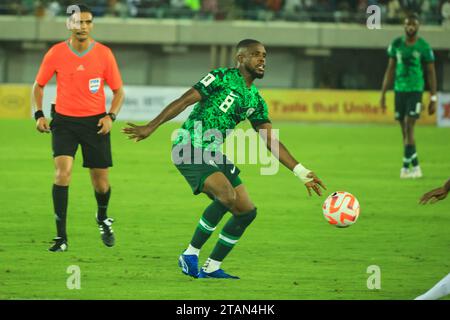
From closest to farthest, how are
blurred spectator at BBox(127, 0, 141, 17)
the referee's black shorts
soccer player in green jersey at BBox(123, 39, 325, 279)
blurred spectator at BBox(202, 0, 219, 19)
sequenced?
1. soccer player in green jersey at BBox(123, 39, 325, 279)
2. the referee's black shorts
3. blurred spectator at BBox(202, 0, 219, 19)
4. blurred spectator at BBox(127, 0, 141, 17)

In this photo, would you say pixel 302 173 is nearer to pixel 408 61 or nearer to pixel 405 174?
pixel 405 174

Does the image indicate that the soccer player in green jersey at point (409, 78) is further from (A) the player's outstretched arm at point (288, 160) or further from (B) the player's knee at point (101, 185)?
(A) the player's outstretched arm at point (288, 160)

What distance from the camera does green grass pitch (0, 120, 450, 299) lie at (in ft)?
31.0

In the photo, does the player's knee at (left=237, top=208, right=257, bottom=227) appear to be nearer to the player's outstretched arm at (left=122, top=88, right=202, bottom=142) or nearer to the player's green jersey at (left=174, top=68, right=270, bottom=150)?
the player's green jersey at (left=174, top=68, right=270, bottom=150)

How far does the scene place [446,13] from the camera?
4378cm

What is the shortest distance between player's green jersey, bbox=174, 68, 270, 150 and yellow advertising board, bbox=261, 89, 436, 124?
92.3 feet

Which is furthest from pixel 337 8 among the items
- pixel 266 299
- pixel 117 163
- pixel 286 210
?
pixel 266 299

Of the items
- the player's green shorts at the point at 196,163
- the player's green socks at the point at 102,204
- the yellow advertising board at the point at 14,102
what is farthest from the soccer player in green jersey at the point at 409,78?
the yellow advertising board at the point at 14,102

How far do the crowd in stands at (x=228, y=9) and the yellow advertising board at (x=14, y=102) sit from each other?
335 inches

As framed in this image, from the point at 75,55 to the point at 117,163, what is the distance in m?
10.8

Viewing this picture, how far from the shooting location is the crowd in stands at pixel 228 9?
45.3 m

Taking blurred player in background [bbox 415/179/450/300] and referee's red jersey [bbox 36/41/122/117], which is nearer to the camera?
blurred player in background [bbox 415/179/450/300]

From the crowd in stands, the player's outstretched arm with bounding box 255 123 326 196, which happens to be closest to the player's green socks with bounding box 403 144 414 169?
the player's outstretched arm with bounding box 255 123 326 196

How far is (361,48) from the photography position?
4650 cm
